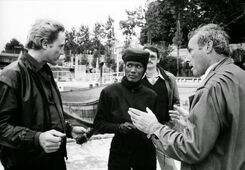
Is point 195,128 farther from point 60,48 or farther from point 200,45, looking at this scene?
point 60,48

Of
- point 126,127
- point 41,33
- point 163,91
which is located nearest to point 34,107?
point 41,33

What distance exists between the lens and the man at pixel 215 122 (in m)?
1.95

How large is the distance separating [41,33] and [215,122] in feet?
5.10

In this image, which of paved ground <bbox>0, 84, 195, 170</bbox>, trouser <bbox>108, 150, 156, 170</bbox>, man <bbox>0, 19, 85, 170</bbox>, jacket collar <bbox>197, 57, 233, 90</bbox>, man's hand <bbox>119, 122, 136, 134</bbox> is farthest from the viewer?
paved ground <bbox>0, 84, 195, 170</bbox>

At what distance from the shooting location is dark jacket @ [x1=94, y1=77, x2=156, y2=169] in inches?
131

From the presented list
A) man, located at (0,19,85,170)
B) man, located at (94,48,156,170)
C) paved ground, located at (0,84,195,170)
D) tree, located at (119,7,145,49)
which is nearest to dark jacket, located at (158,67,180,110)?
man, located at (94,48,156,170)

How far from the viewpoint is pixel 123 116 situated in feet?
11.3

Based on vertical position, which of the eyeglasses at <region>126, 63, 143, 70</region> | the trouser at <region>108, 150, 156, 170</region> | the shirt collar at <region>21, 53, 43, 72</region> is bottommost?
the trouser at <region>108, 150, 156, 170</region>

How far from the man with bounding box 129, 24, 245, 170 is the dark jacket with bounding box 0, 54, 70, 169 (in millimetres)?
950

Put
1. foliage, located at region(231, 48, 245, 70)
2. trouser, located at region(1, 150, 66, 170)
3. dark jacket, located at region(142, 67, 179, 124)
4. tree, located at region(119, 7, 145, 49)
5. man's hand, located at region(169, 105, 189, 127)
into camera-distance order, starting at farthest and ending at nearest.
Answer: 1. tree, located at region(119, 7, 145, 49)
2. dark jacket, located at region(142, 67, 179, 124)
3. foliage, located at region(231, 48, 245, 70)
4. man's hand, located at region(169, 105, 189, 127)
5. trouser, located at region(1, 150, 66, 170)

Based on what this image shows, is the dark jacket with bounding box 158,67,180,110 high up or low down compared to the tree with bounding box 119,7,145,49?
down

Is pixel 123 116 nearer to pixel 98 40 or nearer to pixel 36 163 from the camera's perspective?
pixel 36 163

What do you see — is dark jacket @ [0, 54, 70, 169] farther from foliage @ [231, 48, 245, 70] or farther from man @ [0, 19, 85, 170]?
foliage @ [231, 48, 245, 70]

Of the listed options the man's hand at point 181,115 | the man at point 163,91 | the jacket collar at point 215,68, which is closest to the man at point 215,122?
the jacket collar at point 215,68
